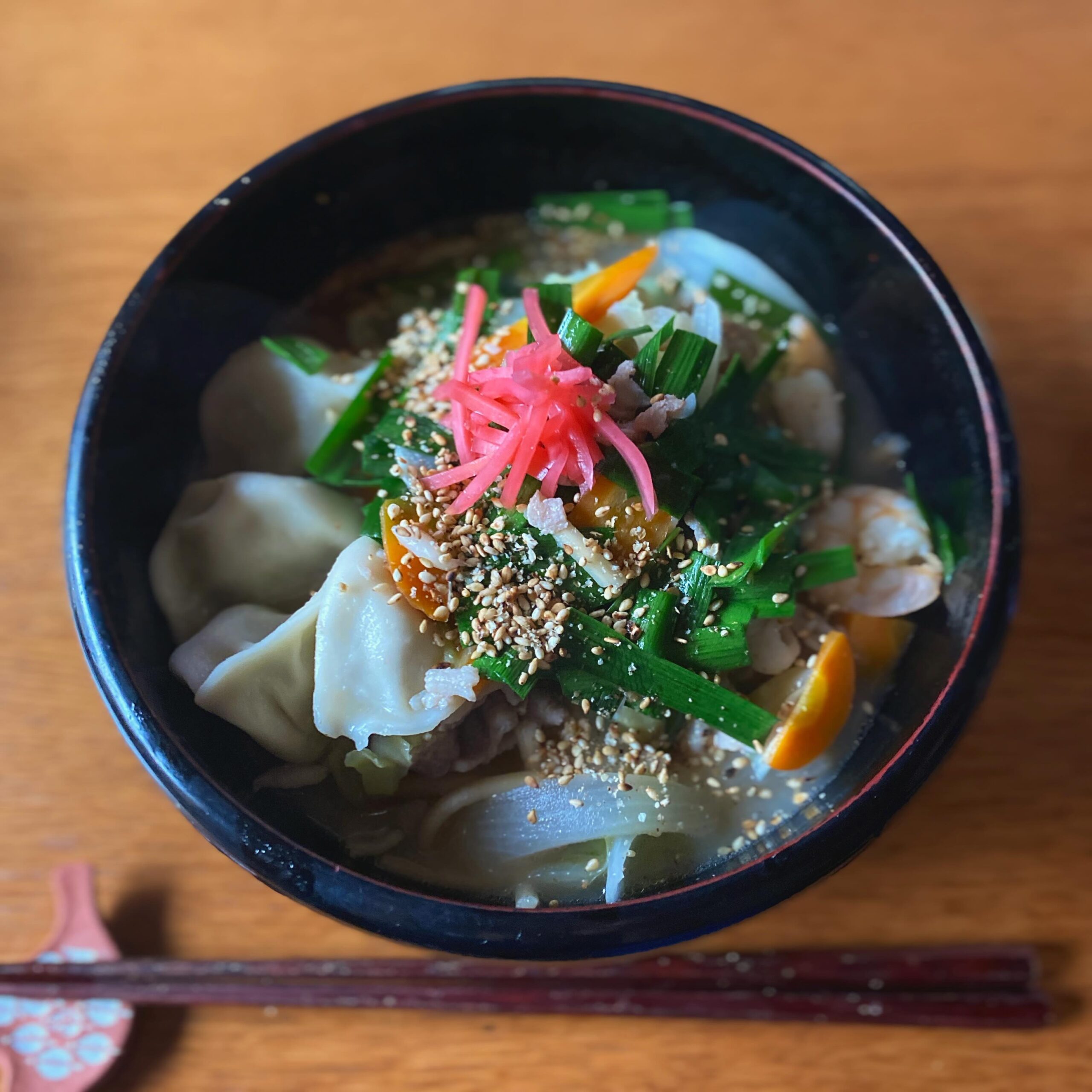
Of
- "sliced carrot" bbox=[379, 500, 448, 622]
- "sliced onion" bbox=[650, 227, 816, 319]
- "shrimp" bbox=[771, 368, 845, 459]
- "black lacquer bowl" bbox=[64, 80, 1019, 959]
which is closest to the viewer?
"black lacquer bowl" bbox=[64, 80, 1019, 959]

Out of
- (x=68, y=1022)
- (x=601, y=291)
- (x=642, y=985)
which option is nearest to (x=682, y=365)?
(x=601, y=291)

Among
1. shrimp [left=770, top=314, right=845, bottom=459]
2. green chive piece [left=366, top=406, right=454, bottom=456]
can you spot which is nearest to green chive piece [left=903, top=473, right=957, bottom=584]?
shrimp [left=770, top=314, right=845, bottom=459]

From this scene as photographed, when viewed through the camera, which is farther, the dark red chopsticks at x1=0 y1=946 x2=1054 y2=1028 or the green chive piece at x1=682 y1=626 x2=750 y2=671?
the dark red chopsticks at x1=0 y1=946 x2=1054 y2=1028

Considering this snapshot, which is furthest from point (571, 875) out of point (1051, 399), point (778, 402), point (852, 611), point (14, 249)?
point (14, 249)

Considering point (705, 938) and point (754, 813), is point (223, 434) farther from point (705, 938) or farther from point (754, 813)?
point (705, 938)

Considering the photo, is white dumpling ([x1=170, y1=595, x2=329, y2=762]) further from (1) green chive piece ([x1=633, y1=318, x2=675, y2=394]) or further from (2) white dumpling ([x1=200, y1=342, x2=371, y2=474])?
(1) green chive piece ([x1=633, y1=318, x2=675, y2=394])

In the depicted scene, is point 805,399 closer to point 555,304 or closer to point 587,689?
point 555,304

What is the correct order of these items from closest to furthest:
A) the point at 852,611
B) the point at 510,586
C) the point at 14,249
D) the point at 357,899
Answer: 1. the point at 357,899
2. the point at 510,586
3. the point at 852,611
4. the point at 14,249
